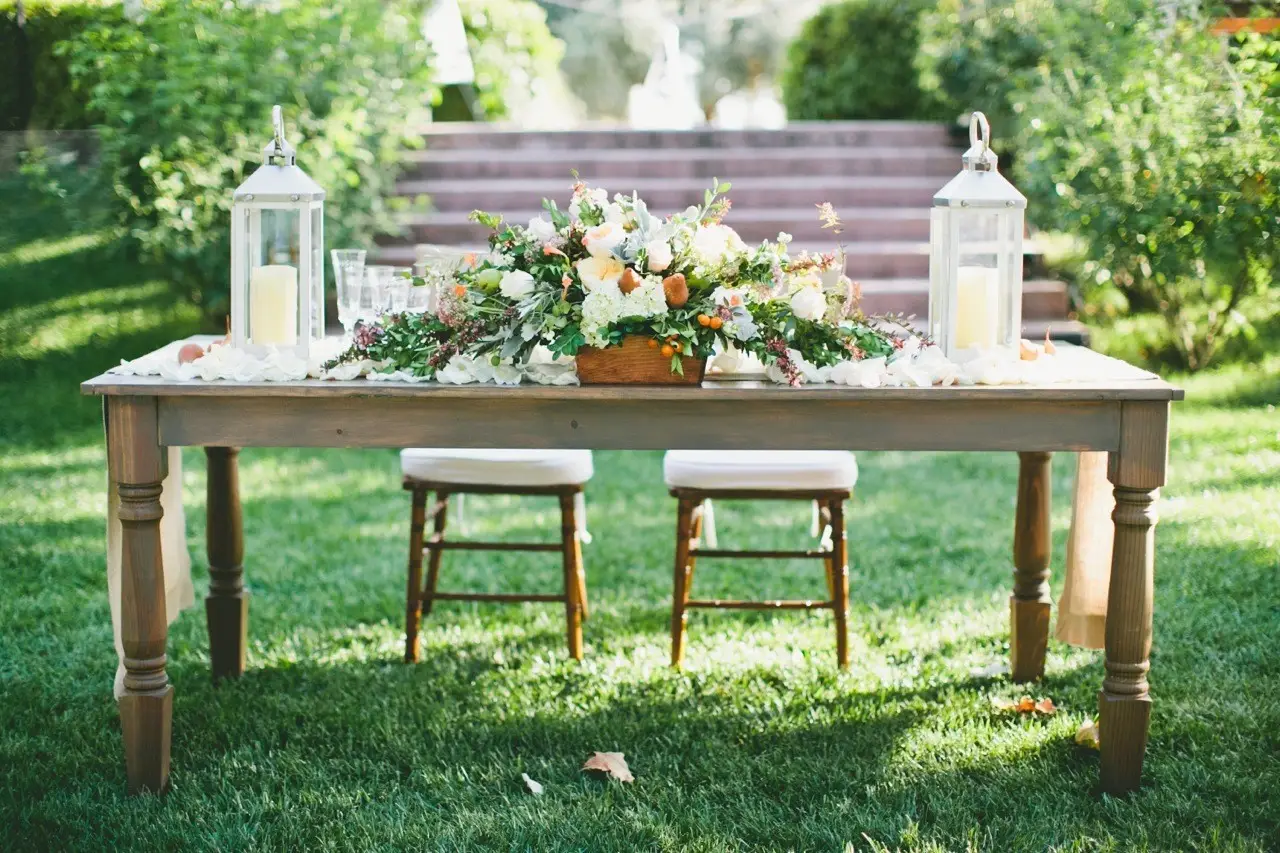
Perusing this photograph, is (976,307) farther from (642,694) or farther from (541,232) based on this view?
(642,694)

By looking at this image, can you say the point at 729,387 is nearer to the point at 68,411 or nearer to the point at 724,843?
the point at 724,843

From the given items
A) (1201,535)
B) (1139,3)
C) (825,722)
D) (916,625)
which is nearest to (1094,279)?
(1139,3)

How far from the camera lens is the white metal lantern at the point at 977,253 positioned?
8.97 feet

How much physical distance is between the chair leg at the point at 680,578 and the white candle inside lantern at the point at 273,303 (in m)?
1.13

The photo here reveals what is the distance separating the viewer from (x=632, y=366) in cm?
268

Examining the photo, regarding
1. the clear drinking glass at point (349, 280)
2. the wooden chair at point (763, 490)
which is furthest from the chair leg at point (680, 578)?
the clear drinking glass at point (349, 280)

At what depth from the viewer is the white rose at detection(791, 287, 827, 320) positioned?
2680 mm

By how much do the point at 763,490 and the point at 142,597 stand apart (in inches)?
59.0

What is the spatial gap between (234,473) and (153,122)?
11.4 ft

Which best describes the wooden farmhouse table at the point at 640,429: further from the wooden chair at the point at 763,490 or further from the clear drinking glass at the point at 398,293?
the wooden chair at the point at 763,490

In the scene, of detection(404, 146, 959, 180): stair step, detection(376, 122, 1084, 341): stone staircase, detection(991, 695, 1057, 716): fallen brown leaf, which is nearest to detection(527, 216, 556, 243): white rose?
detection(991, 695, 1057, 716): fallen brown leaf

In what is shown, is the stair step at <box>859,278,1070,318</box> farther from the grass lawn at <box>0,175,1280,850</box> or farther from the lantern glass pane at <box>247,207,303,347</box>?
the lantern glass pane at <box>247,207,303,347</box>

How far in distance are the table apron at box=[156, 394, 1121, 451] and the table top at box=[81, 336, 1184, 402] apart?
25 millimetres

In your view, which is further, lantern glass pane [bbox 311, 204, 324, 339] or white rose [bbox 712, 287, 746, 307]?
lantern glass pane [bbox 311, 204, 324, 339]
